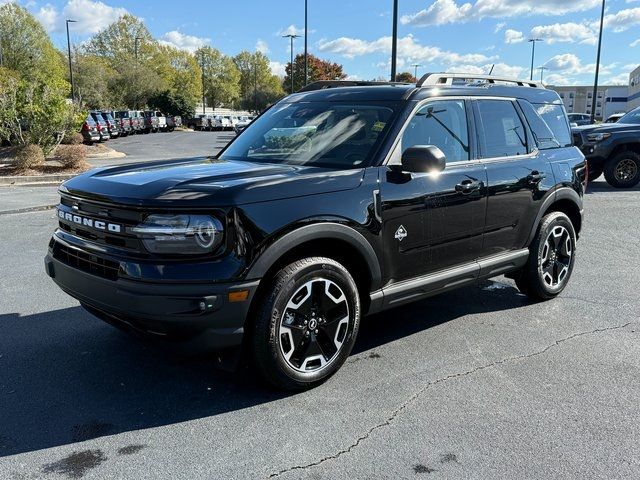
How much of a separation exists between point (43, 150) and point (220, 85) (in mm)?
86344

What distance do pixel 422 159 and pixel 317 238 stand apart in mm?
866

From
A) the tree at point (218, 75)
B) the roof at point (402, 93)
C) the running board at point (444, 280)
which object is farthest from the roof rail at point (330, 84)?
the tree at point (218, 75)

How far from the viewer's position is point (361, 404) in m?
3.41

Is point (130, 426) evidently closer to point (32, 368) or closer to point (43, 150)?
point (32, 368)

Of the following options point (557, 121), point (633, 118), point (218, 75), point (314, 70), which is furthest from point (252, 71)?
point (557, 121)

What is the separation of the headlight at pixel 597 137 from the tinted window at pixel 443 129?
1002 centimetres

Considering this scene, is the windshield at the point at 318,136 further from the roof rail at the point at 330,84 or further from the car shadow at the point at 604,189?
the car shadow at the point at 604,189

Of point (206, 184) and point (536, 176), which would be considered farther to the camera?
point (536, 176)

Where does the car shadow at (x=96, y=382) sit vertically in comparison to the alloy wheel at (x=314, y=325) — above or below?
below

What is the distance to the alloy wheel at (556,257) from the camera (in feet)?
17.2

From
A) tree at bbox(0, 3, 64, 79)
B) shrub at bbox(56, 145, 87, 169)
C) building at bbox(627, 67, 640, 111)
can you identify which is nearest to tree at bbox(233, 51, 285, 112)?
tree at bbox(0, 3, 64, 79)

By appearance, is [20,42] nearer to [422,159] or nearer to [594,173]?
[594,173]

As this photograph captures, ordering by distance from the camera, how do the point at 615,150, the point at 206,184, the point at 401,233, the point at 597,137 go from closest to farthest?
the point at 206,184 < the point at 401,233 < the point at 597,137 < the point at 615,150

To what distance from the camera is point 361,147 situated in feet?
12.9
